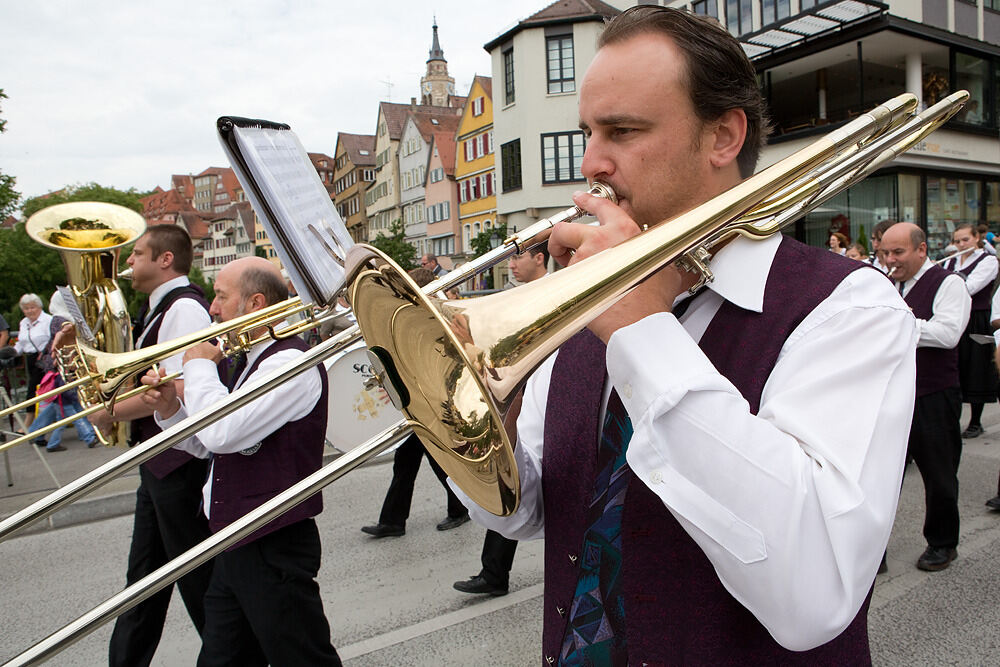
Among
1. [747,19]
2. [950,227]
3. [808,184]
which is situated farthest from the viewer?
[747,19]

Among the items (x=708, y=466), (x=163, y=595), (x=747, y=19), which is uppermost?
(x=747, y=19)

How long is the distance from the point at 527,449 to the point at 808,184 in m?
0.86

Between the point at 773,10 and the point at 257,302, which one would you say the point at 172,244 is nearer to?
the point at 257,302

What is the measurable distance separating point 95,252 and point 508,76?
86.5ft

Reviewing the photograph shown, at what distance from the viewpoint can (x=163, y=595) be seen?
2.84 meters

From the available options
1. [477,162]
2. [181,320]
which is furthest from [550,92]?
[181,320]

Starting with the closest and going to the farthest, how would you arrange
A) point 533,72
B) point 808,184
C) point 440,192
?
point 808,184, point 533,72, point 440,192

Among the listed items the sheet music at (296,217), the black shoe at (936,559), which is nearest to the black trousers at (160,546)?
the sheet music at (296,217)

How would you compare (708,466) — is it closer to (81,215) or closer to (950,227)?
(81,215)

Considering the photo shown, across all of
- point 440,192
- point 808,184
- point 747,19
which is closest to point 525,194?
point 747,19

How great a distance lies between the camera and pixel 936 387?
3.93 m

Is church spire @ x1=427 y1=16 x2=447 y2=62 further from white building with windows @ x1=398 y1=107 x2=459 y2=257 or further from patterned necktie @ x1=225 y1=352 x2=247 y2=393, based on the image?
patterned necktie @ x1=225 y1=352 x2=247 y2=393

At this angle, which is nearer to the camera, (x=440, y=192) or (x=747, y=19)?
(x=747, y=19)

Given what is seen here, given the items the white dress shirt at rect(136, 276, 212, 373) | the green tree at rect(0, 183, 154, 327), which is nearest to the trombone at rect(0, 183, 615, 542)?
the white dress shirt at rect(136, 276, 212, 373)
